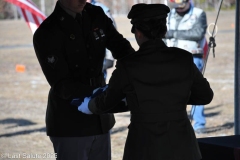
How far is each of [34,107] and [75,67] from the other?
728cm

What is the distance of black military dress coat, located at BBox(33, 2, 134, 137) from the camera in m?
3.42

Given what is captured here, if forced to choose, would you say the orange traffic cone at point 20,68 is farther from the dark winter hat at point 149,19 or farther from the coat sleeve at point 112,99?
the dark winter hat at point 149,19

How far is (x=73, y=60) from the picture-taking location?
3523 mm

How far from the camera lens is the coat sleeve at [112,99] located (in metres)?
3.11

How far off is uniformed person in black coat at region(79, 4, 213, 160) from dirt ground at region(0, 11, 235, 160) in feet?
12.5

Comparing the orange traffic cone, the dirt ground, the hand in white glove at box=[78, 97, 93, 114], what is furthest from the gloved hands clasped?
the orange traffic cone

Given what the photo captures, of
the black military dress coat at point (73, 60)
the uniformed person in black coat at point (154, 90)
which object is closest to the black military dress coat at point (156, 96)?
the uniformed person in black coat at point (154, 90)

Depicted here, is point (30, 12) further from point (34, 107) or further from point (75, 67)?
point (34, 107)

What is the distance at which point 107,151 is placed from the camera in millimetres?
3830

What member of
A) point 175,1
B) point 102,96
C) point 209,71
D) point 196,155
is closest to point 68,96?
point 102,96

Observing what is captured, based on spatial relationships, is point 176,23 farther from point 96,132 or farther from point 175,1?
point 96,132

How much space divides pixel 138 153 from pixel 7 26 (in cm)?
3112

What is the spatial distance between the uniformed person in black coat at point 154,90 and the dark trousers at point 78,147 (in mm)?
521

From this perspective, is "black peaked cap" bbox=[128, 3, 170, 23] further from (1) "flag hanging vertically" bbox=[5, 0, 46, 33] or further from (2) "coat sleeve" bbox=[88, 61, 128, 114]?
(1) "flag hanging vertically" bbox=[5, 0, 46, 33]
